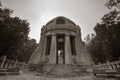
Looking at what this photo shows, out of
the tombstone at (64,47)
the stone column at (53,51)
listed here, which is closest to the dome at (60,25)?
the tombstone at (64,47)

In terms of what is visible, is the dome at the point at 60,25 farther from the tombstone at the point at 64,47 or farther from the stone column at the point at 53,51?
the stone column at the point at 53,51

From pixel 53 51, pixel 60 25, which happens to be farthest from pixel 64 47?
pixel 60 25

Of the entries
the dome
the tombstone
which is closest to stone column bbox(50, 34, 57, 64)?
the tombstone

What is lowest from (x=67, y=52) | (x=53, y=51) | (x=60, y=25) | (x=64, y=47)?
(x=67, y=52)

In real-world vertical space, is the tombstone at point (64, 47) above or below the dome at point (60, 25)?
below

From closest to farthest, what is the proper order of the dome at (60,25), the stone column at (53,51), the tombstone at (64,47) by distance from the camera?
1. the stone column at (53,51)
2. the tombstone at (64,47)
3. the dome at (60,25)

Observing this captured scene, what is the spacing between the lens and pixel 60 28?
24547 millimetres

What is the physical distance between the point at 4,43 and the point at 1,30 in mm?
2097

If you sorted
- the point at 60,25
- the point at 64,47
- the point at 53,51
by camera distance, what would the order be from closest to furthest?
the point at 53,51, the point at 60,25, the point at 64,47

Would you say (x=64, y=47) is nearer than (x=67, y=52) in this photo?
No

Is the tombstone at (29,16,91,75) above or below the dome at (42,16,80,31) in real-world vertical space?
below

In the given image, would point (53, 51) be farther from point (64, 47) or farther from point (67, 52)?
point (64, 47)

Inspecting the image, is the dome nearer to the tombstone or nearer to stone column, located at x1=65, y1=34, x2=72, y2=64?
the tombstone

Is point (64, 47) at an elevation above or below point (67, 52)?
above
